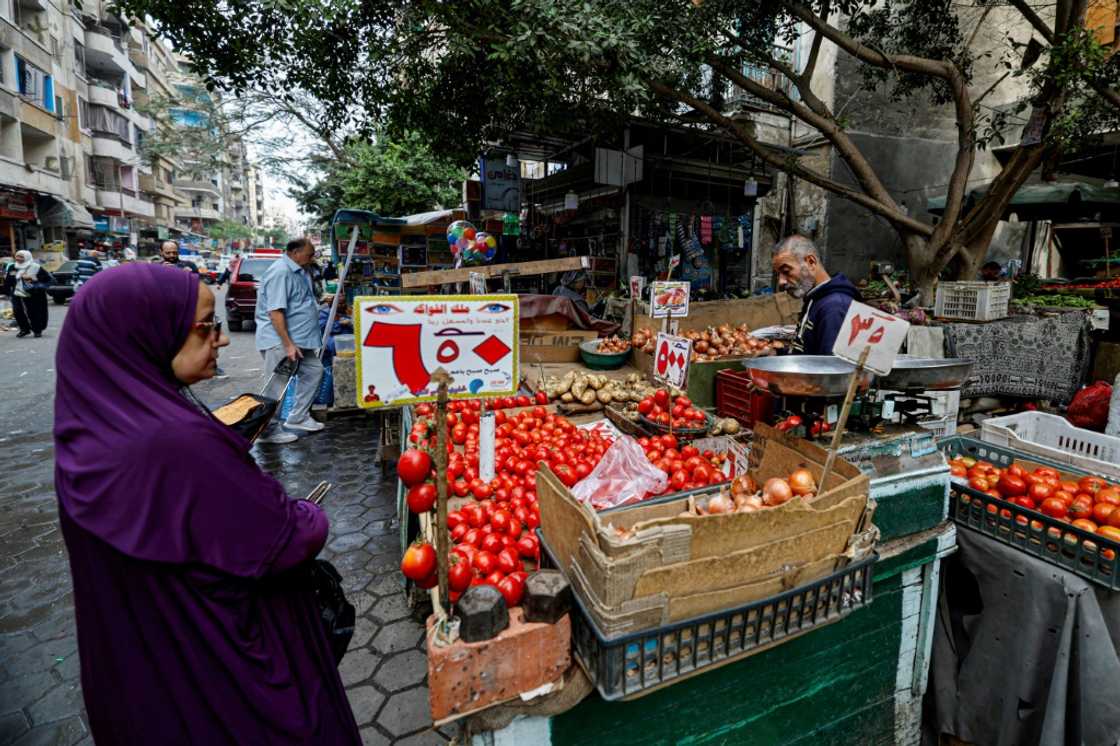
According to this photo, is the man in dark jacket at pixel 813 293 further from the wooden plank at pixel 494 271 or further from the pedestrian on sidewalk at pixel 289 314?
the pedestrian on sidewalk at pixel 289 314

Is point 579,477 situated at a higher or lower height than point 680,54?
lower

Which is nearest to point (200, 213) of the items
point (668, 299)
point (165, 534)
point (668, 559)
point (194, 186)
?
point (194, 186)

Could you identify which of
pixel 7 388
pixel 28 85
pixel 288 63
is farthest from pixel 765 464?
pixel 28 85

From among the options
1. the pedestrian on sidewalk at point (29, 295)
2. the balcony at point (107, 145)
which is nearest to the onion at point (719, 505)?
the pedestrian on sidewalk at point (29, 295)

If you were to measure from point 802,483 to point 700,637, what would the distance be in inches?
29.1

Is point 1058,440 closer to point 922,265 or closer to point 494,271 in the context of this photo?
point 494,271

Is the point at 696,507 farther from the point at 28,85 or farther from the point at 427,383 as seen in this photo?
the point at 28,85

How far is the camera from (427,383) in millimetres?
2609

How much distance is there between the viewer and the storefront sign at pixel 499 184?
12070 mm

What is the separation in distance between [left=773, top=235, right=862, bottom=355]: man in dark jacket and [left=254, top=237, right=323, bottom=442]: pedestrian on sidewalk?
5159mm

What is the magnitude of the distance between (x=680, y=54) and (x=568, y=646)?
8412 millimetres

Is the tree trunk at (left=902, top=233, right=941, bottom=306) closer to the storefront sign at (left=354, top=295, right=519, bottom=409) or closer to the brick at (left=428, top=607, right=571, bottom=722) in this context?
the storefront sign at (left=354, top=295, right=519, bottom=409)

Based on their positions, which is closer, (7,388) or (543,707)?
(543,707)

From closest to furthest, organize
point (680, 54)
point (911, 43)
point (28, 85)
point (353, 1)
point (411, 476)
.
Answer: point (411, 476)
point (353, 1)
point (680, 54)
point (911, 43)
point (28, 85)
